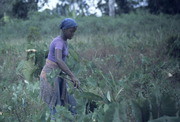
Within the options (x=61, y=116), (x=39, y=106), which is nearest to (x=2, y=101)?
(x=39, y=106)

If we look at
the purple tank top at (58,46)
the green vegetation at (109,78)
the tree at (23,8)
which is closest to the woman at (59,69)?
the purple tank top at (58,46)

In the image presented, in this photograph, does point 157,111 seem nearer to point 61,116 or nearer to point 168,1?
point 61,116

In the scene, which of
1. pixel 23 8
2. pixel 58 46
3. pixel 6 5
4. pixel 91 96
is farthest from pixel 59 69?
pixel 23 8

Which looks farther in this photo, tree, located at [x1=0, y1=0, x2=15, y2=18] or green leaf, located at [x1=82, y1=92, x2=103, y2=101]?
tree, located at [x1=0, y1=0, x2=15, y2=18]

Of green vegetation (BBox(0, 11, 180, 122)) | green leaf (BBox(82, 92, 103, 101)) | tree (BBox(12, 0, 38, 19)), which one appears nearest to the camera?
green vegetation (BBox(0, 11, 180, 122))

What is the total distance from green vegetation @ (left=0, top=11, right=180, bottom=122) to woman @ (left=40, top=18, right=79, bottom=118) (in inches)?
6.2

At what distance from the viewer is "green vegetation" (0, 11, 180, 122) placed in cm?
205

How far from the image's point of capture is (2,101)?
469 cm

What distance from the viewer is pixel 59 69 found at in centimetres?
394

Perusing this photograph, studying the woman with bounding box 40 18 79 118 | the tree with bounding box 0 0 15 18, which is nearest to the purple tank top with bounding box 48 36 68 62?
the woman with bounding box 40 18 79 118

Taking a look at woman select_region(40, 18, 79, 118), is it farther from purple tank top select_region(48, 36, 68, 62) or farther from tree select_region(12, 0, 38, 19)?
tree select_region(12, 0, 38, 19)

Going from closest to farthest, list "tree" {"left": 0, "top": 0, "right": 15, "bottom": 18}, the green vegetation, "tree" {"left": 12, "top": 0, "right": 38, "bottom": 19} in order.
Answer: the green vegetation
"tree" {"left": 0, "top": 0, "right": 15, "bottom": 18}
"tree" {"left": 12, "top": 0, "right": 38, "bottom": 19}

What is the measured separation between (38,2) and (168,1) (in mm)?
9954

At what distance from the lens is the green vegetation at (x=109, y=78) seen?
80.7 inches
